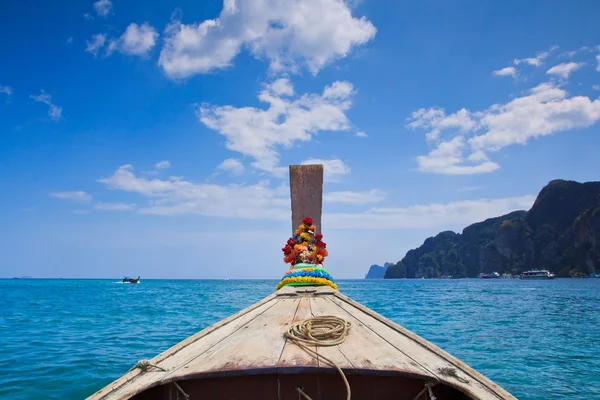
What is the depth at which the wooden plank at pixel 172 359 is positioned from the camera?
2206 millimetres

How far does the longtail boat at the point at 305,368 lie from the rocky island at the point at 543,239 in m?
88.2

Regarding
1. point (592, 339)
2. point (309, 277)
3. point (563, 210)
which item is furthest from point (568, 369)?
point (563, 210)

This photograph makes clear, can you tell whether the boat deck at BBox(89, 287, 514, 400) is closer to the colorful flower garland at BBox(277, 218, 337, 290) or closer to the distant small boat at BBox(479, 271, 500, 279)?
the colorful flower garland at BBox(277, 218, 337, 290)

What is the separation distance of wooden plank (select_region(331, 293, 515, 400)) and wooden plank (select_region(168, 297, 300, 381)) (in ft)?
2.40

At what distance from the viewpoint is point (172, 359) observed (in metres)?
2.60

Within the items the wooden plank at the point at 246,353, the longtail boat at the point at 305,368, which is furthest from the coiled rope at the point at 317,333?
the wooden plank at the point at 246,353

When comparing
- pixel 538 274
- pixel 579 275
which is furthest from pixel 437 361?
pixel 579 275

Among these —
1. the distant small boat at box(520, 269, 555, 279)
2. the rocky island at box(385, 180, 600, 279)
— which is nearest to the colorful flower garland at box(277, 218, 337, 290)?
the distant small boat at box(520, 269, 555, 279)

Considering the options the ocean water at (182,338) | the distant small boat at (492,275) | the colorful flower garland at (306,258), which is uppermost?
the colorful flower garland at (306,258)

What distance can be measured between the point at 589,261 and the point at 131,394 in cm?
9320

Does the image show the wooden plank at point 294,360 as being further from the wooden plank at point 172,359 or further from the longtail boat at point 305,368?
the wooden plank at point 172,359

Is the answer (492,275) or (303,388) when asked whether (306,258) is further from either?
(492,275)

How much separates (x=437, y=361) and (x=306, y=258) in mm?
3914

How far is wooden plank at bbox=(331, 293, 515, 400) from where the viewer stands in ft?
7.09
